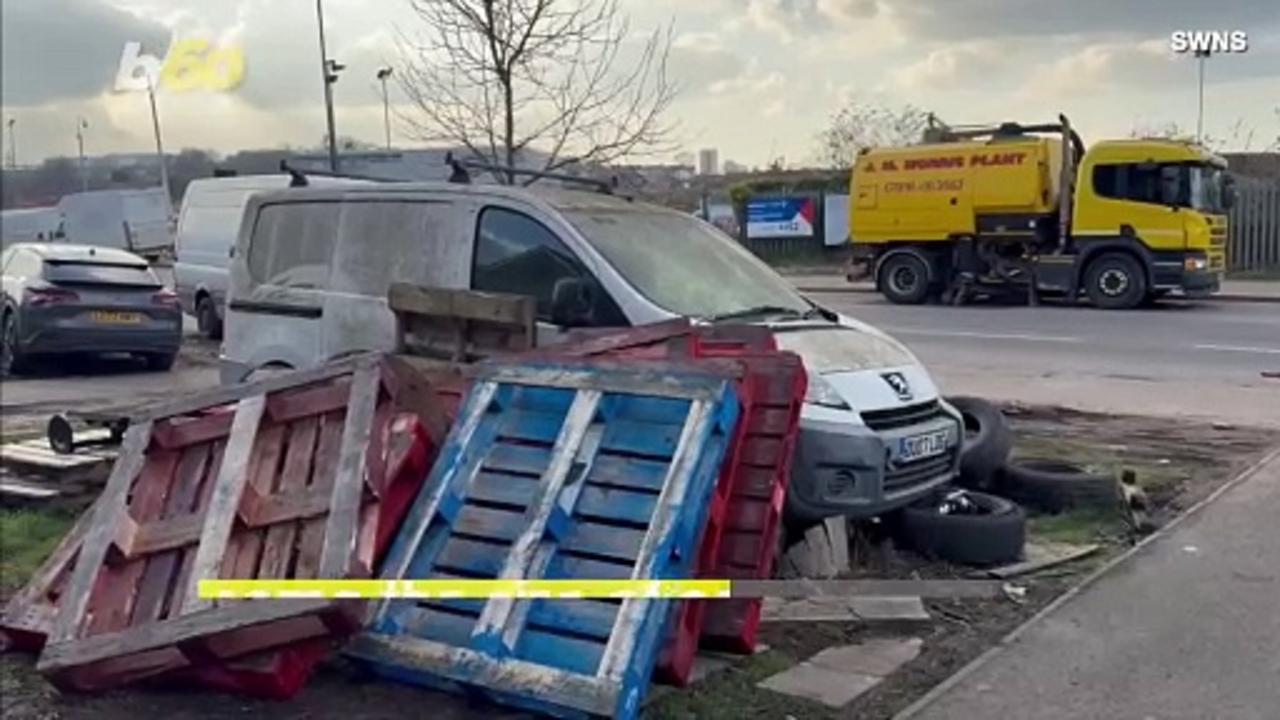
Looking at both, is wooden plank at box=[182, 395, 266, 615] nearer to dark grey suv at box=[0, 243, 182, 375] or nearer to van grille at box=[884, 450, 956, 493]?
van grille at box=[884, 450, 956, 493]

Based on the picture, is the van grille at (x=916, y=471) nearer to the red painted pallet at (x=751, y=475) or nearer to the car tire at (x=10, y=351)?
the red painted pallet at (x=751, y=475)

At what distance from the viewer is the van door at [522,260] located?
20.4ft

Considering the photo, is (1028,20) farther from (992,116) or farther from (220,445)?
(220,445)

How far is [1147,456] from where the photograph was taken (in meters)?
8.54

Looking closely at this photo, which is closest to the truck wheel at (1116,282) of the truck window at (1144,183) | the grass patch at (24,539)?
the truck window at (1144,183)

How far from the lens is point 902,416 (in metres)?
5.67

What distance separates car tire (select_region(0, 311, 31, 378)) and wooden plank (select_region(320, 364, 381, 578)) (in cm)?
1060

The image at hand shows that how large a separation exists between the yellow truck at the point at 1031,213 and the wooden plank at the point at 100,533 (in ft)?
12.1

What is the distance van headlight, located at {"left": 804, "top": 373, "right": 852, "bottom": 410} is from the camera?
17.7 feet

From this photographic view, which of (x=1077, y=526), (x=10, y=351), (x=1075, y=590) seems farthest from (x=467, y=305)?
(x=10, y=351)

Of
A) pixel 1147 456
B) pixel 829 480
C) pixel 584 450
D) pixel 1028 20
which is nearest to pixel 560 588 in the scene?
pixel 584 450

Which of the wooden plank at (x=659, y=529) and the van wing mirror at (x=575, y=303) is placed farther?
the van wing mirror at (x=575, y=303)

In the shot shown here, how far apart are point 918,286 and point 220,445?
14.0 feet

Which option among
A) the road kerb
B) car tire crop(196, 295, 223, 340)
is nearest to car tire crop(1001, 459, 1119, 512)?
the road kerb
